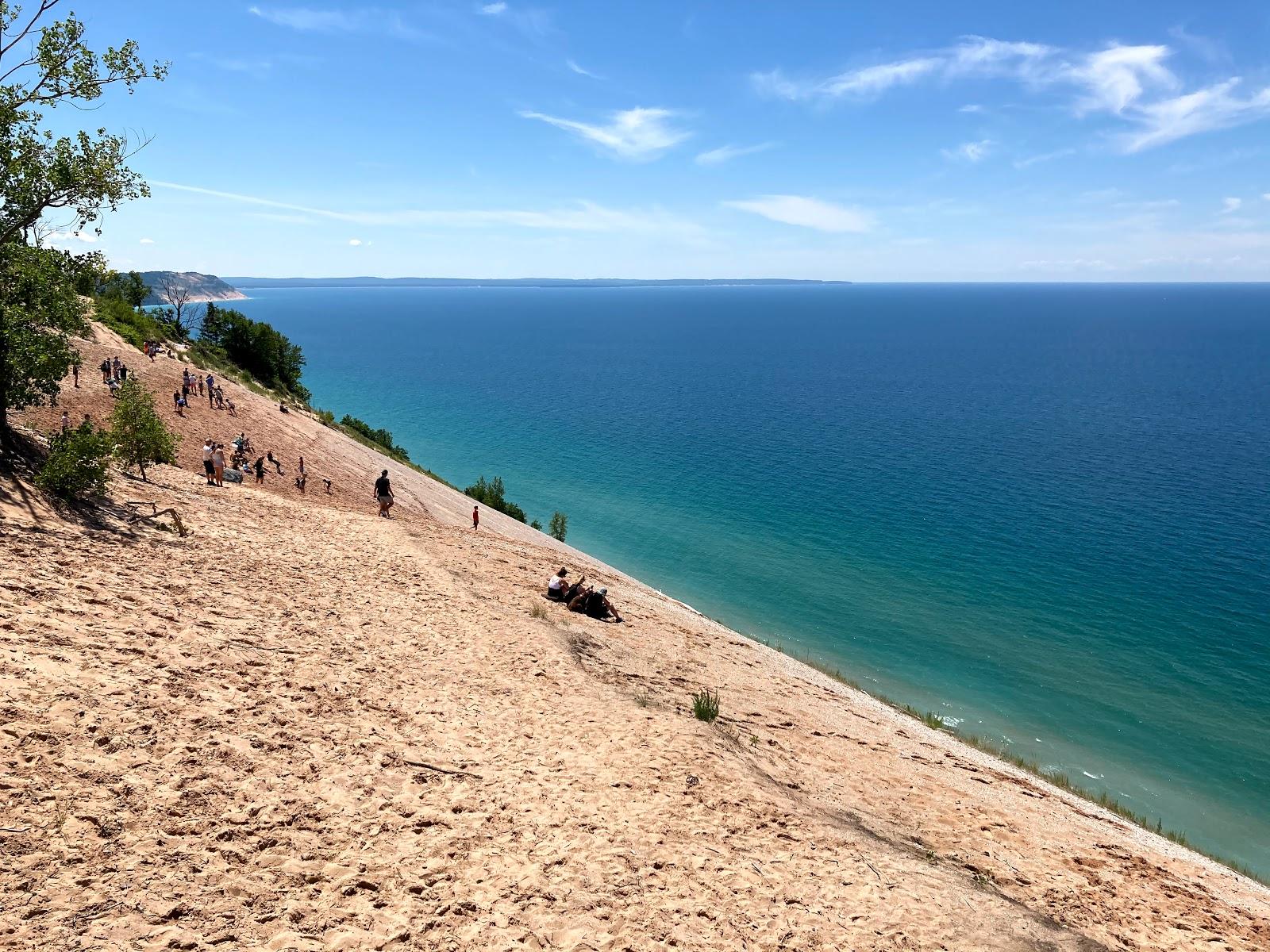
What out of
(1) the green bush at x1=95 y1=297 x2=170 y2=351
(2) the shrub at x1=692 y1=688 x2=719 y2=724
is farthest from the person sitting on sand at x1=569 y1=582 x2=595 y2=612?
(1) the green bush at x1=95 y1=297 x2=170 y2=351

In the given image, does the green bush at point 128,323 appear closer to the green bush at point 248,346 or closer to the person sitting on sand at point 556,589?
the green bush at point 248,346

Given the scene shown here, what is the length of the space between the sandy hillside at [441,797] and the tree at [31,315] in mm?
2544

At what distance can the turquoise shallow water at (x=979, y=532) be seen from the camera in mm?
29031

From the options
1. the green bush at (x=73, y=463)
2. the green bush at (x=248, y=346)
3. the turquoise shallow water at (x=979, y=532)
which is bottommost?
the turquoise shallow water at (x=979, y=532)

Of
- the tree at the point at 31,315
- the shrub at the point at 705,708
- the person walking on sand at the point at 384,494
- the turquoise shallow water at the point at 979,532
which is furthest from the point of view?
the turquoise shallow water at the point at 979,532

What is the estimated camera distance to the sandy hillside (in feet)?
25.7

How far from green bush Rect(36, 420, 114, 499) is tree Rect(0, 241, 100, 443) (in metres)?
1.33

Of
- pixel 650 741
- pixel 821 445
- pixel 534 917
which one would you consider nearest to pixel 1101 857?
pixel 650 741

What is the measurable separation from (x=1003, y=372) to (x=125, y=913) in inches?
6237

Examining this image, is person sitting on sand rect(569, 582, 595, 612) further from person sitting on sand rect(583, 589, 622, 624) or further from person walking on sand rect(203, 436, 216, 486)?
person walking on sand rect(203, 436, 216, 486)

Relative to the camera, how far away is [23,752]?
8.27 metres

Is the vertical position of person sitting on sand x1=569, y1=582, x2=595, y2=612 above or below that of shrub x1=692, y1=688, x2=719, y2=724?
above

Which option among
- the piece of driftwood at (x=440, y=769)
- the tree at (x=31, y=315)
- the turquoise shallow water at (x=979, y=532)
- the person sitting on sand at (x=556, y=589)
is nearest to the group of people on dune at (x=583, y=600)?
the person sitting on sand at (x=556, y=589)

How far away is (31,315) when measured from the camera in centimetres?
1462
